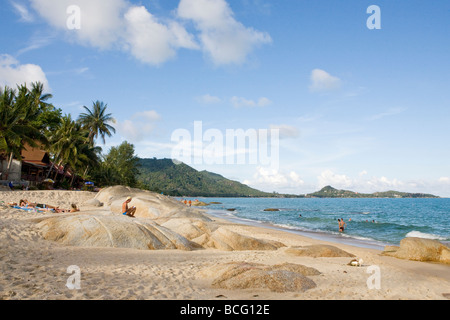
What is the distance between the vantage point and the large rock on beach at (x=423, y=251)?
46.1 ft

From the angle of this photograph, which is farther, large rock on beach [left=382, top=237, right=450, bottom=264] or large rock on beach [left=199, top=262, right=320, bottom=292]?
large rock on beach [left=382, top=237, right=450, bottom=264]

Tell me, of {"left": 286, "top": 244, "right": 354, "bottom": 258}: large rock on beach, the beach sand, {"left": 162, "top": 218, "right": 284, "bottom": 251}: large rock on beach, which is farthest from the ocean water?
the beach sand

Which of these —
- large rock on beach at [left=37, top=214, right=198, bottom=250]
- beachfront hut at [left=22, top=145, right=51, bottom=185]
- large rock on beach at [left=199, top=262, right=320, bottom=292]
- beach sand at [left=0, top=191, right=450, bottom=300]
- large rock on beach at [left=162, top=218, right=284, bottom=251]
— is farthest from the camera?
beachfront hut at [left=22, top=145, right=51, bottom=185]

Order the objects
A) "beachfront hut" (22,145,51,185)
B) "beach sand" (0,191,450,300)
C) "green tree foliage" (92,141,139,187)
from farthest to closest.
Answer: "green tree foliage" (92,141,139,187) < "beachfront hut" (22,145,51,185) < "beach sand" (0,191,450,300)

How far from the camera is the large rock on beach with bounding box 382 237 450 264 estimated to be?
46.1ft

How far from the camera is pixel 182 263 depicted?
9664mm

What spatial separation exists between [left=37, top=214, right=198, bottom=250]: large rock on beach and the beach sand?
0.50 meters

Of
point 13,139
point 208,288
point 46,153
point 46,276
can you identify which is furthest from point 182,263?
point 46,153

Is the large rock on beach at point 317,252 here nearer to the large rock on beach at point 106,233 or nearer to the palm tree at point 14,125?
the large rock on beach at point 106,233

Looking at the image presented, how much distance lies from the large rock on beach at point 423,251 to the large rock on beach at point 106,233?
10399mm

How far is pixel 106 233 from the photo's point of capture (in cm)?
1127

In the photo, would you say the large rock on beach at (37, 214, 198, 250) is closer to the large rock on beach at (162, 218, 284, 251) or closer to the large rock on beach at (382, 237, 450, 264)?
the large rock on beach at (162, 218, 284, 251)

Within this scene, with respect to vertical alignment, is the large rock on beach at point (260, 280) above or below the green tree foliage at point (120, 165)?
below

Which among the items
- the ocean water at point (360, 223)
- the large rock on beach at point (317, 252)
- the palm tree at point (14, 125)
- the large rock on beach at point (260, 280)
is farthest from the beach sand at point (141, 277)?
the palm tree at point (14, 125)
